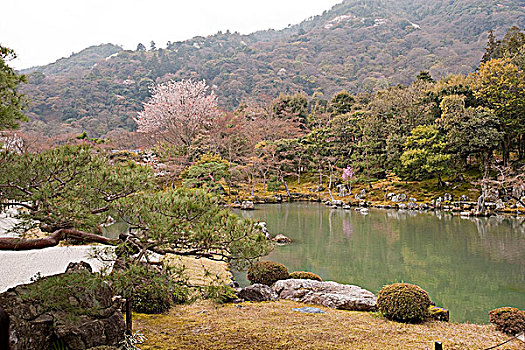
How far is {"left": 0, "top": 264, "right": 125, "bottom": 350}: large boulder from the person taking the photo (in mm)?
2874

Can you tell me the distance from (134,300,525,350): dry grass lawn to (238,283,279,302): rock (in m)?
0.53

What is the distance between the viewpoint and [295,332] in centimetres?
420

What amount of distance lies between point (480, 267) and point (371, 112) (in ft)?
57.6

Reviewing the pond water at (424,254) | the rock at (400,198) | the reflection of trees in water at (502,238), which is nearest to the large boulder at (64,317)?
the pond water at (424,254)

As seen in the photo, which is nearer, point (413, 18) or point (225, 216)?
point (225, 216)

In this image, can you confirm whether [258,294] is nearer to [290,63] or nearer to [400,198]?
[400,198]

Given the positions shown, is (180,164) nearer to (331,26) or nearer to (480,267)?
(480,267)

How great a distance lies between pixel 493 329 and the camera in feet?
14.3

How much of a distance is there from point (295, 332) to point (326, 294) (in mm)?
1633

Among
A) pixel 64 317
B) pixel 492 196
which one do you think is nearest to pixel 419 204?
pixel 492 196

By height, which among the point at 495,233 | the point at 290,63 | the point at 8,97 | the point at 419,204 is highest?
the point at 290,63

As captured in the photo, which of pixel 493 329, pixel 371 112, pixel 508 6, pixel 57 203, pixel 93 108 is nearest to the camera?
pixel 57 203

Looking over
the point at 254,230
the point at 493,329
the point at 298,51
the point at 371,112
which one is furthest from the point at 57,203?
the point at 298,51

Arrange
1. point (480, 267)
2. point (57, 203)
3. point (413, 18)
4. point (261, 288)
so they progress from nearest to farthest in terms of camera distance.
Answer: point (57, 203), point (261, 288), point (480, 267), point (413, 18)
